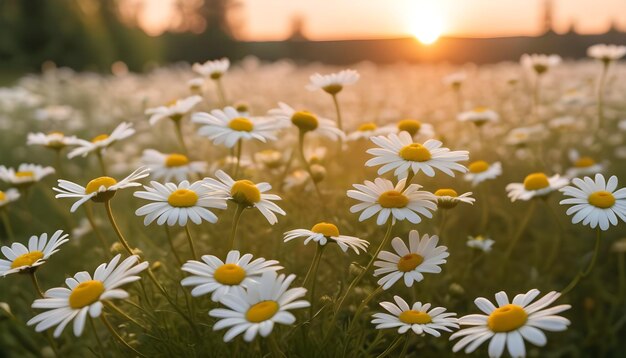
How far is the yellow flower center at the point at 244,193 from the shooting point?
178 centimetres

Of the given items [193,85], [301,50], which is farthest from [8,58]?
[193,85]

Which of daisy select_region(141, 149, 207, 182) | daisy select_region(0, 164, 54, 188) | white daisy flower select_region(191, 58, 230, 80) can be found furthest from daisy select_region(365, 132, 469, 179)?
daisy select_region(0, 164, 54, 188)

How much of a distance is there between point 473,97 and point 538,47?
16289 millimetres

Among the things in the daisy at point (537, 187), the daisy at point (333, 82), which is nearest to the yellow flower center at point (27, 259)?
the daisy at point (333, 82)

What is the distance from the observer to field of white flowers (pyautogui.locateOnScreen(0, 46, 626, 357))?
1592 mm

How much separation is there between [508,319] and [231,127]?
1198 millimetres

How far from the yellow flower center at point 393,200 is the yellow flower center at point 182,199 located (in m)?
0.51

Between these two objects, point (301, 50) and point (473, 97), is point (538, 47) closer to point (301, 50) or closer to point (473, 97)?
point (301, 50)

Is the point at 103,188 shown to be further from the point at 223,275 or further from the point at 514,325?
the point at 514,325

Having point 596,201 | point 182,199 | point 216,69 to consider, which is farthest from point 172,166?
point 596,201

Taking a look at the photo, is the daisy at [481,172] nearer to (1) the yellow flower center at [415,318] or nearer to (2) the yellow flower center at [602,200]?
(2) the yellow flower center at [602,200]

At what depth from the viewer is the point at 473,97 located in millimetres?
7465

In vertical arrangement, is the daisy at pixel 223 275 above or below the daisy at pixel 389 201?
below

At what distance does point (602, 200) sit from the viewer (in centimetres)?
195
